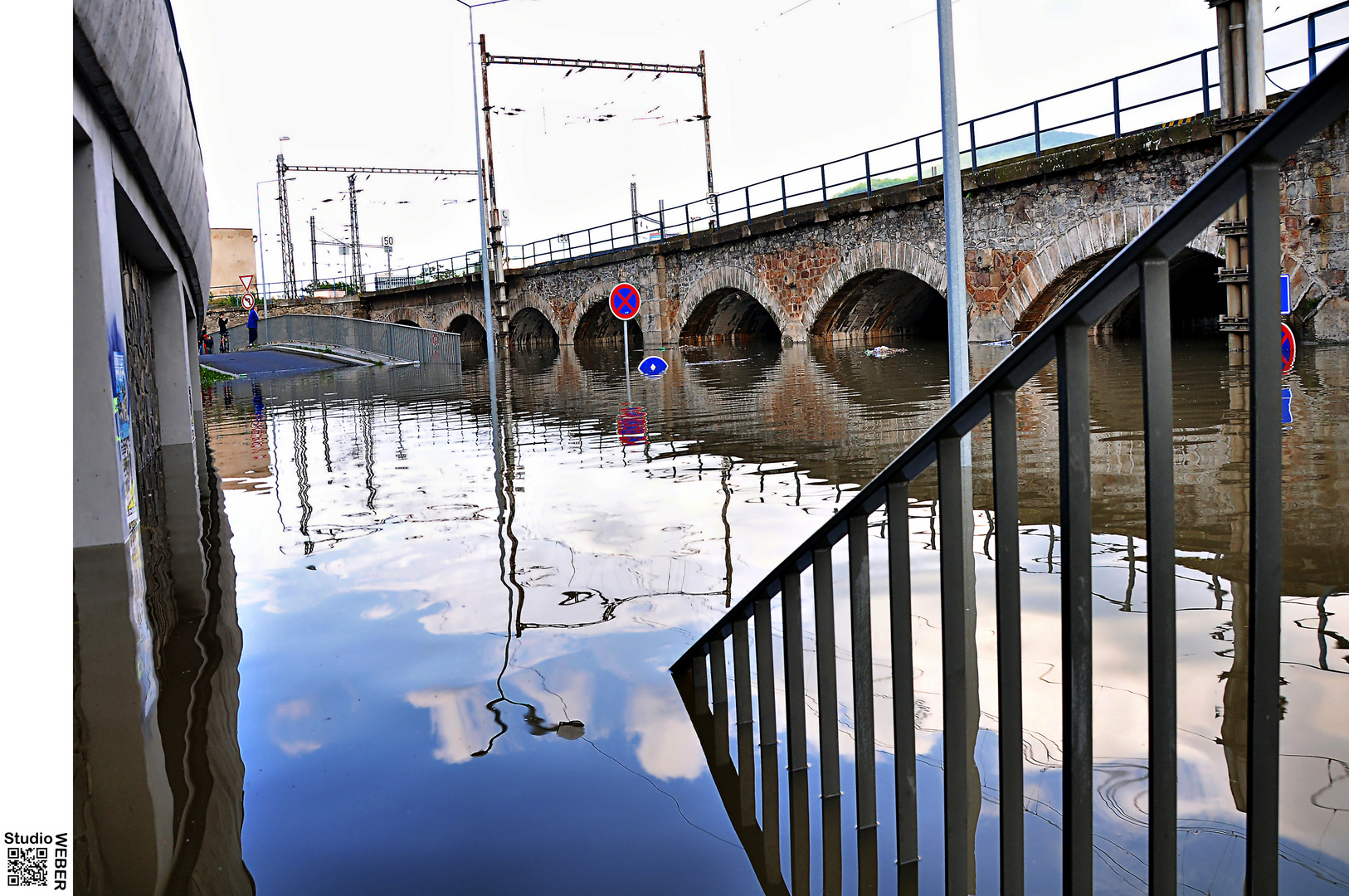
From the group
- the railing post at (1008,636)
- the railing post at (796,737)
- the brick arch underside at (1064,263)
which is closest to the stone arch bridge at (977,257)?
the brick arch underside at (1064,263)

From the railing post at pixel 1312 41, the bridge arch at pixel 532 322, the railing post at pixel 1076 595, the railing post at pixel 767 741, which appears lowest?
the railing post at pixel 767 741

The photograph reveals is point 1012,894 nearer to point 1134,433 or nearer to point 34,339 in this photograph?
point 34,339

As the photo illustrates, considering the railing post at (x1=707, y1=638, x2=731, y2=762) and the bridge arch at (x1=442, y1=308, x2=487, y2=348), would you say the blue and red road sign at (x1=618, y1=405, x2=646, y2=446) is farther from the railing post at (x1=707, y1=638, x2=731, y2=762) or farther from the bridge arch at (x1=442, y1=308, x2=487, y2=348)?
the bridge arch at (x1=442, y1=308, x2=487, y2=348)

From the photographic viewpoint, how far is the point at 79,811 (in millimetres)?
2703

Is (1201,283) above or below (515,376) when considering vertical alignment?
above

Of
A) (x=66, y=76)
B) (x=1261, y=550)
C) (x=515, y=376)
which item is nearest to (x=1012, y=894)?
(x=1261, y=550)

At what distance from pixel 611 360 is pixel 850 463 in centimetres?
1931

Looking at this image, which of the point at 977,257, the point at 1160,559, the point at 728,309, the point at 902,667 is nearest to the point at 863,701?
the point at 902,667

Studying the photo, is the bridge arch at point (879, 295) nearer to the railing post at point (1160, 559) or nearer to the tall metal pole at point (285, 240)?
the railing post at point (1160, 559)

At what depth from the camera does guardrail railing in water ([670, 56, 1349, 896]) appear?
1.13m

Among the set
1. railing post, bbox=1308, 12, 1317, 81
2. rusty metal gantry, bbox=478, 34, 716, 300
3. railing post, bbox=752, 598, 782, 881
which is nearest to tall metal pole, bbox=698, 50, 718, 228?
rusty metal gantry, bbox=478, 34, 716, 300

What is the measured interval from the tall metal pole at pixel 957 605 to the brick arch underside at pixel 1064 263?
11.4 meters

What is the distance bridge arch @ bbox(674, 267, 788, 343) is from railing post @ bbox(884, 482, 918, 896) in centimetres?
2440

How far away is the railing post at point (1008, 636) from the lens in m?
1.63
